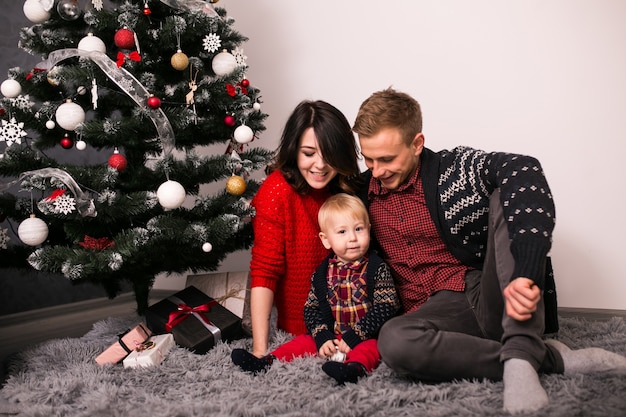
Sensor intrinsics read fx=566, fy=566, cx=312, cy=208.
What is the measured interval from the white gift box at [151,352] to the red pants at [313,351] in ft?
1.11

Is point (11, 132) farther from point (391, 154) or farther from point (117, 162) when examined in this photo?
point (391, 154)

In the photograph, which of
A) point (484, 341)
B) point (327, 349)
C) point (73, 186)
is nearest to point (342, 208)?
point (327, 349)

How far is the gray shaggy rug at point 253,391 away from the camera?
4.00 ft

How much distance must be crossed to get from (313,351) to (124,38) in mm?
1083

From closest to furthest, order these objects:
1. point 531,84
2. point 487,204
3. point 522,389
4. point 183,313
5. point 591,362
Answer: point 522,389
point 591,362
point 487,204
point 183,313
point 531,84

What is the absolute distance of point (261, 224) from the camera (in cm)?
177

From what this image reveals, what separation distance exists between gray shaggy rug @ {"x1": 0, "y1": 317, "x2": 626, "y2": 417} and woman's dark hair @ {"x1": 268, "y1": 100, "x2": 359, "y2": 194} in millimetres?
534

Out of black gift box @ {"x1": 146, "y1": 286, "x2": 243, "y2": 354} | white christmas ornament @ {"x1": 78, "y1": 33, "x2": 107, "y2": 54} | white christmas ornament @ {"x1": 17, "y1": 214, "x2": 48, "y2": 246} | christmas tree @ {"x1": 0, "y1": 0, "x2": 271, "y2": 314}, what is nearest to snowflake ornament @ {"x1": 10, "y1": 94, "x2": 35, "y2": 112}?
christmas tree @ {"x1": 0, "y1": 0, "x2": 271, "y2": 314}

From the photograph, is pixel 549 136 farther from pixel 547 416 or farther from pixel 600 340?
pixel 547 416

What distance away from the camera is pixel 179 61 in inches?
67.6

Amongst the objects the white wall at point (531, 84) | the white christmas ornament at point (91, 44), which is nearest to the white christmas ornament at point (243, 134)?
the white christmas ornament at point (91, 44)

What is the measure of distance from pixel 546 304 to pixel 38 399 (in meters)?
1.32

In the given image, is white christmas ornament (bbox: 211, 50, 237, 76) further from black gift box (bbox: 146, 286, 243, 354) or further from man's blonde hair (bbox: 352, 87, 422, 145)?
black gift box (bbox: 146, 286, 243, 354)

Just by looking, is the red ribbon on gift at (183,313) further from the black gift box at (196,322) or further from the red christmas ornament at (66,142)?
the red christmas ornament at (66,142)
